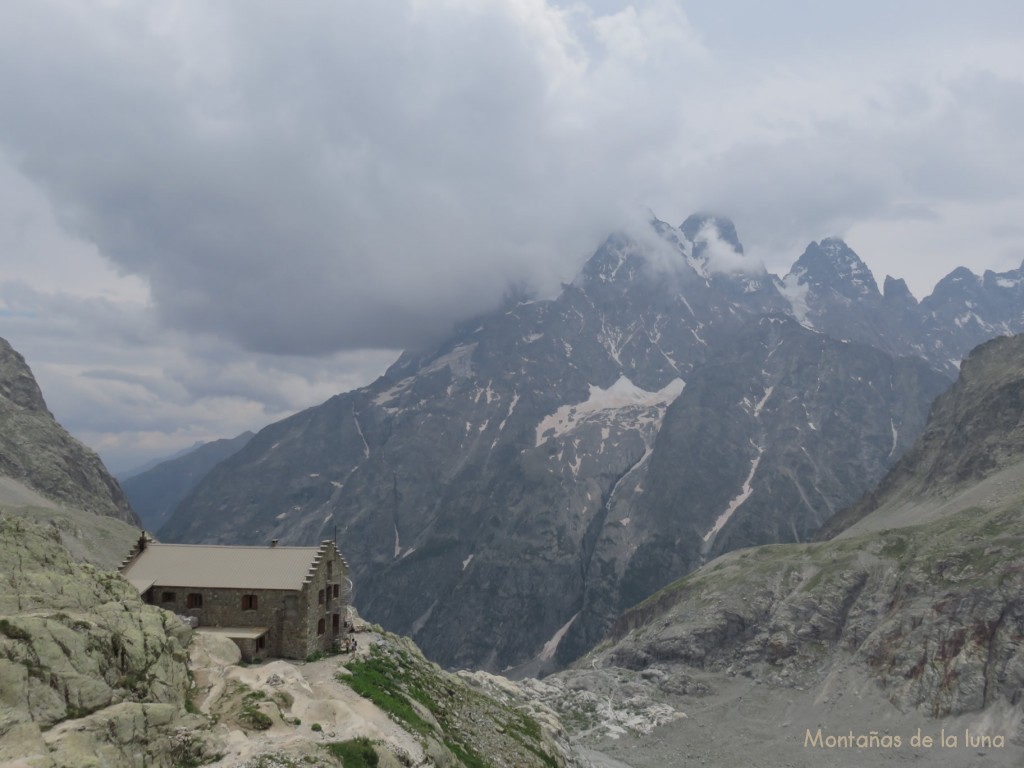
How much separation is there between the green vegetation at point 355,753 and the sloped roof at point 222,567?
58.0 ft

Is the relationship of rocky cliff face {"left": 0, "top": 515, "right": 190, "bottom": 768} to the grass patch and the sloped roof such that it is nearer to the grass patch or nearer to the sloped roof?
the sloped roof

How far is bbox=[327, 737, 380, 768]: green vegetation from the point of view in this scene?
3512 cm

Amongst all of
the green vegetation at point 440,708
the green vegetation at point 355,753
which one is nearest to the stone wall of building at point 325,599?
the green vegetation at point 440,708

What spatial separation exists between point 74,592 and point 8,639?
9.77 m

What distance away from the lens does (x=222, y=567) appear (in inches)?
2190

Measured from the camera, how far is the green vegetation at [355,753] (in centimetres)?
3512

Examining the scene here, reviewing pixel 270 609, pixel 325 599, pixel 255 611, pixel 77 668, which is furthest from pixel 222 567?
pixel 77 668

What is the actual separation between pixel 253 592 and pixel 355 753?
67.5 ft

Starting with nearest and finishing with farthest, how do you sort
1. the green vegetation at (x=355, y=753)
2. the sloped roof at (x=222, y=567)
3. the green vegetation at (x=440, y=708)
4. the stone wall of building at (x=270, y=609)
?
the green vegetation at (x=355, y=753)
the green vegetation at (x=440, y=708)
the stone wall of building at (x=270, y=609)
the sloped roof at (x=222, y=567)

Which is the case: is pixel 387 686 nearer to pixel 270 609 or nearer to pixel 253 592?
pixel 270 609

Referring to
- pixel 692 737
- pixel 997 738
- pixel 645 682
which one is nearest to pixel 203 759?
pixel 692 737

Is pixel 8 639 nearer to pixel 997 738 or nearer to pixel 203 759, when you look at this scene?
pixel 203 759

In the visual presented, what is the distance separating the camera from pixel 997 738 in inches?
4311

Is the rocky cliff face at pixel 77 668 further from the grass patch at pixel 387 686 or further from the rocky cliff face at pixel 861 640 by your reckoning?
the rocky cliff face at pixel 861 640
